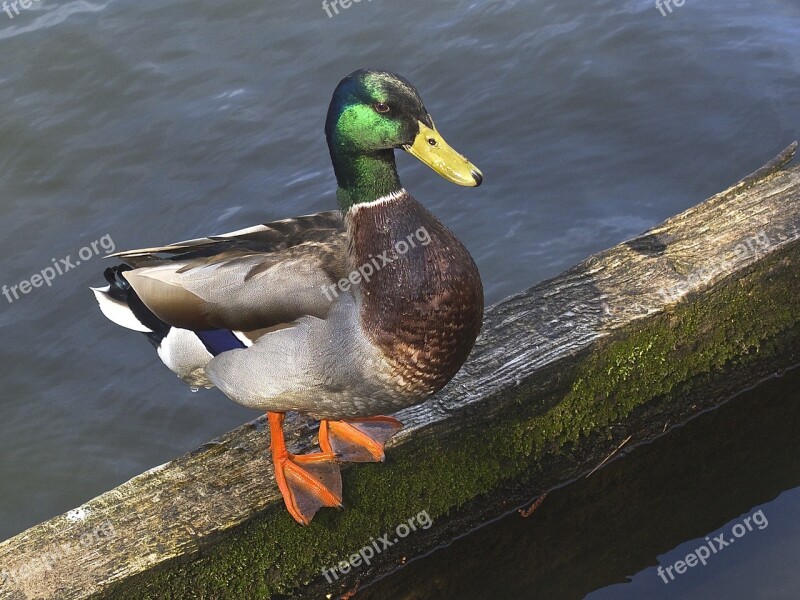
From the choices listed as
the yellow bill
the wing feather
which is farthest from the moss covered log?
the yellow bill

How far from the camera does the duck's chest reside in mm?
3195

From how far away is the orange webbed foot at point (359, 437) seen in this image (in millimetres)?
3352

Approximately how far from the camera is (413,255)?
3240mm

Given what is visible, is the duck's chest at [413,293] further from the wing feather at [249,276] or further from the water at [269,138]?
the water at [269,138]

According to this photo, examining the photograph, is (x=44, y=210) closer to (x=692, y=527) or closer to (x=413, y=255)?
(x=413, y=255)

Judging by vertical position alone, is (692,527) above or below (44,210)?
below

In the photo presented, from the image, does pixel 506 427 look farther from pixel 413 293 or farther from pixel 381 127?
pixel 381 127

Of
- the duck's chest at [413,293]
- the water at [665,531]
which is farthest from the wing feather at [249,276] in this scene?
the water at [665,531]

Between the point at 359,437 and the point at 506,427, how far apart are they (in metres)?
0.50

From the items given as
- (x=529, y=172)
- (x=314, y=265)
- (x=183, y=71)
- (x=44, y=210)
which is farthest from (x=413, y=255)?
(x=183, y=71)

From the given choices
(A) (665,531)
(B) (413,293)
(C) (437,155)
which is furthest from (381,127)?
(A) (665,531)

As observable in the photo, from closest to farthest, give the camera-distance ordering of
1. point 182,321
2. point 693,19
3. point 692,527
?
point 182,321, point 692,527, point 693,19

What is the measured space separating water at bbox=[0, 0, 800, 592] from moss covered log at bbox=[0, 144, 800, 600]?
200 centimetres

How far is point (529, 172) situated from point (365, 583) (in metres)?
3.45
